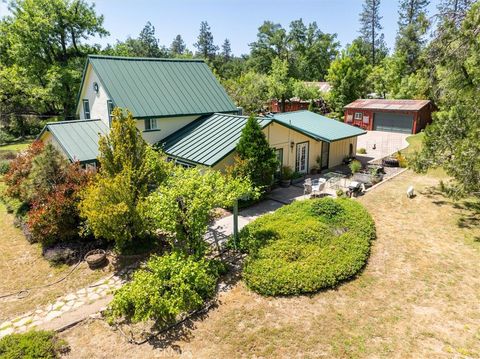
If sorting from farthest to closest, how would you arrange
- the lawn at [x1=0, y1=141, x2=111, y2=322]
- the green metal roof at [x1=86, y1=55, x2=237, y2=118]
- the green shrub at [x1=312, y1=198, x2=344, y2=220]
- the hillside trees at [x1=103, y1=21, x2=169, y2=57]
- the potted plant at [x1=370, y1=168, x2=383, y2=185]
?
the hillside trees at [x1=103, y1=21, x2=169, y2=57] < the green metal roof at [x1=86, y1=55, x2=237, y2=118] < the potted plant at [x1=370, y1=168, x2=383, y2=185] < the green shrub at [x1=312, y1=198, x2=344, y2=220] < the lawn at [x1=0, y1=141, x2=111, y2=322]

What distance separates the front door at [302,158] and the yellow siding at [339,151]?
2.65 metres

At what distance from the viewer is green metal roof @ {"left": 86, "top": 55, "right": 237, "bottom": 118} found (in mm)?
21142

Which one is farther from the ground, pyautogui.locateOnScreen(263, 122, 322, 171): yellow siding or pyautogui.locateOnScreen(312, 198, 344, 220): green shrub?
pyautogui.locateOnScreen(263, 122, 322, 171): yellow siding

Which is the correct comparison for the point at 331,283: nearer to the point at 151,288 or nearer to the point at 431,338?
the point at 431,338

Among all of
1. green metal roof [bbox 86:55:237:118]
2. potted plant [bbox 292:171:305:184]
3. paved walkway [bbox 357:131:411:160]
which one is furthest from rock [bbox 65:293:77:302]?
paved walkway [bbox 357:131:411:160]

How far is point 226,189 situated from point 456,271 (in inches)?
341

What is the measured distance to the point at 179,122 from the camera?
73.7 feet

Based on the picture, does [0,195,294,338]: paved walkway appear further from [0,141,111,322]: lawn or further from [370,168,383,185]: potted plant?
[370,168,383,185]: potted plant

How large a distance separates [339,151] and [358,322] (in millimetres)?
17299

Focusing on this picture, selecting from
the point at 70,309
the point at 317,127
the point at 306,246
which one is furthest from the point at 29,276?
the point at 317,127

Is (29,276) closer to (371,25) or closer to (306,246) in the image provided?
(306,246)

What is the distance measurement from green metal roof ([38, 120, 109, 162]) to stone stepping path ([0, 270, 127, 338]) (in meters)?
8.67

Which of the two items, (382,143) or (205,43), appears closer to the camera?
(382,143)

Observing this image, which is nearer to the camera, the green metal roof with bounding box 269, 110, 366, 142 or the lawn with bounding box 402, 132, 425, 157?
the green metal roof with bounding box 269, 110, 366, 142
